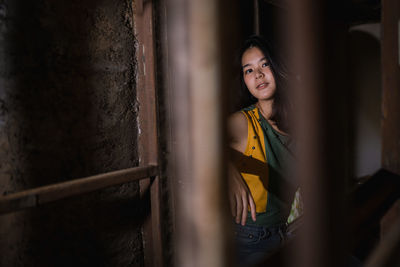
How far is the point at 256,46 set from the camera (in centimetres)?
157

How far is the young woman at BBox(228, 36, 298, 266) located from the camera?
1.34 metres

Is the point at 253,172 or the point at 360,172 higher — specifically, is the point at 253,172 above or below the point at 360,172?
above

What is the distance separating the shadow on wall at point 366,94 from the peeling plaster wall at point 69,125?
11.2 feet

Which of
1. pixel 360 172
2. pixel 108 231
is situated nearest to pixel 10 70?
pixel 108 231

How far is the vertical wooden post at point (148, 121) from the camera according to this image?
3.99 feet

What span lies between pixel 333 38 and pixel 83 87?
1002 mm

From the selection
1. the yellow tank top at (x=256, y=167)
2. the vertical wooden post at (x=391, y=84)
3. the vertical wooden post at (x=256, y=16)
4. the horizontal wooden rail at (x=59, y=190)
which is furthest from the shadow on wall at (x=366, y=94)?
the horizontal wooden rail at (x=59, y=190)

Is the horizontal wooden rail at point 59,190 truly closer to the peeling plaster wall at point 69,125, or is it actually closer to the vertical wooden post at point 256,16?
the peeling plaster wall at point 69,125

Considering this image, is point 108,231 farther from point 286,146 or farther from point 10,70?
point 286,146

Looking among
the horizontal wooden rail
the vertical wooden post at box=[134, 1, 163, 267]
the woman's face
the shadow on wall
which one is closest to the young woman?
the woman's face

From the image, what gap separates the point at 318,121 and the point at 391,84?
0.85 meters

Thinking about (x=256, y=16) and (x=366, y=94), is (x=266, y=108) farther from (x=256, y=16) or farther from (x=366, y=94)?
(x=366, y=94)

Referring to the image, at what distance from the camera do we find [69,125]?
41.8 inches

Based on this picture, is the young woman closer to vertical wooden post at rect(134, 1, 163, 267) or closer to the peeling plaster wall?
vertical wooden post at rect(134, 1, 163, 267)
